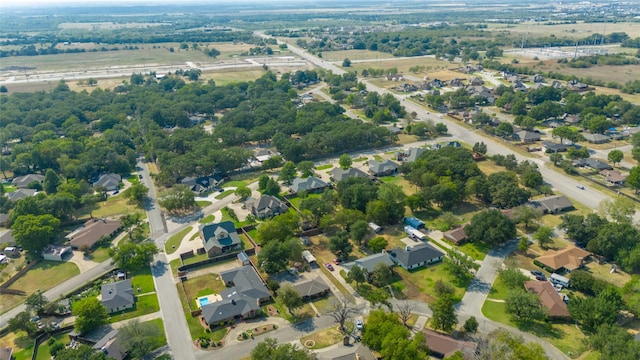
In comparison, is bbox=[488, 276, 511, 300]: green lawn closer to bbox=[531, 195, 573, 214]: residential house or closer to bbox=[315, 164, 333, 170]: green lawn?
bbox=[531, 195, 573, 214]: residential house

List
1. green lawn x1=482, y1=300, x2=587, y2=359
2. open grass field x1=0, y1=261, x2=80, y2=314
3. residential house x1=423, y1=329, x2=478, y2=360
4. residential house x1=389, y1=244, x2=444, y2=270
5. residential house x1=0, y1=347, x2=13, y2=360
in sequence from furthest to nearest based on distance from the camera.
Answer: residential house x1=389, y1=244, x2=444, y2=270, open grass field x1=0, y1=261, x2=80, y2=314, green lawn x1=482, y1=300, x2=587, y2=359, residential house x1=0, y1=347, x2=13, y2=360, residential house x1=423, y1=329, x2=478, y2=360

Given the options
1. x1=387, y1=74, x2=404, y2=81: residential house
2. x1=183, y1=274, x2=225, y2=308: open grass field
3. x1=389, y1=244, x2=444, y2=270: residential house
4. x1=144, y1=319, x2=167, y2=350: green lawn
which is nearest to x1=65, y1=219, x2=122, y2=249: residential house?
x1=183, y1=274, x2=225, y2=308: open grass field

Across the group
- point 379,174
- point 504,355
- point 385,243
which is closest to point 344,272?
point 385,243

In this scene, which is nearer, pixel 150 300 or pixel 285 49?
pixel 150 300

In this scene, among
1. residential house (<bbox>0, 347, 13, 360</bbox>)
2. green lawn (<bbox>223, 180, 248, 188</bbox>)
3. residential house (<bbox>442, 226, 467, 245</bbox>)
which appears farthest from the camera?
green lawn (<bbox>223, 180, 248, 188</bbox>)

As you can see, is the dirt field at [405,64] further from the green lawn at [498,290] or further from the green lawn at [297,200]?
the green lawn at [498,290]

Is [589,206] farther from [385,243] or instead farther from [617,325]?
[385,243]

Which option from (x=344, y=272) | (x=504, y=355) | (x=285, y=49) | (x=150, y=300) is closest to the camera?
(x=504, y=355)
